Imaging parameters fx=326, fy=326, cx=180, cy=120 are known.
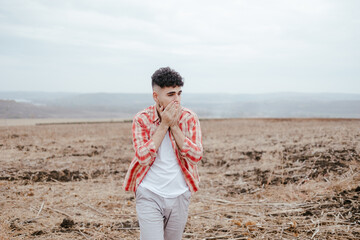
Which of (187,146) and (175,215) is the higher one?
(187,146)

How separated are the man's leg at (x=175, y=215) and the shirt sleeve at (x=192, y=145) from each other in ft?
0.95

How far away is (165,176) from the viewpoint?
249 cm

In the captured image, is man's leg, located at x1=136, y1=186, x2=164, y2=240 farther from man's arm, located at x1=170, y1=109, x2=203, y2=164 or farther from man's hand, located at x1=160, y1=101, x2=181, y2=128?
man's hand, located at x1=160, y1=101, x2=181, y2=128

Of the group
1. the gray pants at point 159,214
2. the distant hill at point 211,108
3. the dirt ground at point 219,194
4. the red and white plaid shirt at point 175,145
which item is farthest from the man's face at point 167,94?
the distant hill at point 211,108

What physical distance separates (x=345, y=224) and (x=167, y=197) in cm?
314

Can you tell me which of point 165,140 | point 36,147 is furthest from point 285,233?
point 36,147

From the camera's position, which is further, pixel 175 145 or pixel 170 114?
pixel 175 145

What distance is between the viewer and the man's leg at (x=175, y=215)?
8.04 feet

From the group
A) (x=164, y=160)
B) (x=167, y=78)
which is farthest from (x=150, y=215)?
(x=167, y=78)

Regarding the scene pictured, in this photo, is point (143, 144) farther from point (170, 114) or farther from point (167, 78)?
point (167, 78)

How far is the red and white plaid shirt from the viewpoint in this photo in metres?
2.46

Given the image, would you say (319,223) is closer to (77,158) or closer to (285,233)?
(285,233)

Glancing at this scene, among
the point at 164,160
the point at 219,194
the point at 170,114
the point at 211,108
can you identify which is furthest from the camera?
the point at 211,108

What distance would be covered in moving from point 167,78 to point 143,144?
53 cm
